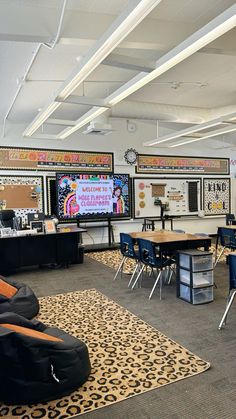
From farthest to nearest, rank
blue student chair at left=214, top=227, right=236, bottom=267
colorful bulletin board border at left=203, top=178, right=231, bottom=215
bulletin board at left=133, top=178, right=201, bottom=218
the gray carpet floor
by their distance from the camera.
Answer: colorful bulletin board border at left=203, top=178, right=231, bottom=215, bulletin board at left=133, top=178, right=201, bottom=218, blue student chair at left=214, top=227, right=236, bottom=267, the gray carpet floor

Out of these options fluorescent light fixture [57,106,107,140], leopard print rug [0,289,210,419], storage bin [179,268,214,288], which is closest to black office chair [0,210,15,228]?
fluorescent light fixture [57,106,107,140]

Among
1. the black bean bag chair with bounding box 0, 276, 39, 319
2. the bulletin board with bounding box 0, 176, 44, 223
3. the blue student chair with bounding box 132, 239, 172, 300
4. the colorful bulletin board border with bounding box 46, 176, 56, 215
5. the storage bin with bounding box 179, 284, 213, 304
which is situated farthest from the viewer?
the colorful bulletin board border with bounding box 46, 176, 56, 215

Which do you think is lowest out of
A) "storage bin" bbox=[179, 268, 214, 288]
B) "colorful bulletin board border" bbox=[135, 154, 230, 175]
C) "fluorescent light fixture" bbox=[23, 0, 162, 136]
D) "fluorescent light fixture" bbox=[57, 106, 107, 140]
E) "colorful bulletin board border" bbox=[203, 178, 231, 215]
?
"storage bin" bbox=[179, 268, 214, 288]

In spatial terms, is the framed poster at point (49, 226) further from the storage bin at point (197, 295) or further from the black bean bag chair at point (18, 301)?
the storage bin at point (197, 295)

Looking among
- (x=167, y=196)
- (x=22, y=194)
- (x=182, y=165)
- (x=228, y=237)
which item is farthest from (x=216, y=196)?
(x=22, y=194)

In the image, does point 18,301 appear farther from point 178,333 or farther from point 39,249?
point 39,249

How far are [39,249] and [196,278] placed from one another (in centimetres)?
332

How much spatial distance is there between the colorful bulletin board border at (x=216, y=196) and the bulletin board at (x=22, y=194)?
17.8ft

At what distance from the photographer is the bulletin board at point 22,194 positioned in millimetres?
7871

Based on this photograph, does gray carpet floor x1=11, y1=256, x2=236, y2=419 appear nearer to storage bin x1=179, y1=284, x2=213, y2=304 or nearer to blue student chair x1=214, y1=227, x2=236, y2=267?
storage bin x1=179, y1=284, x2=213, y2=304

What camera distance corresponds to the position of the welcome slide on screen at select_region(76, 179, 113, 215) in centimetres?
843

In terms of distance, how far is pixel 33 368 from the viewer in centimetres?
221

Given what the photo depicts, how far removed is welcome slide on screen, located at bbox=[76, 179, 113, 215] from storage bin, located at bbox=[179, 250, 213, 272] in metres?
4.48

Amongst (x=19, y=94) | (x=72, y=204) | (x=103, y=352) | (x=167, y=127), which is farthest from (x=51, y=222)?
(x=167, y=127)
